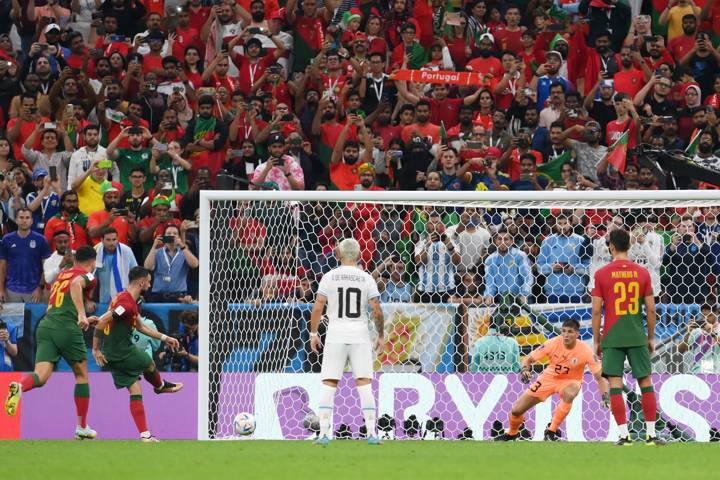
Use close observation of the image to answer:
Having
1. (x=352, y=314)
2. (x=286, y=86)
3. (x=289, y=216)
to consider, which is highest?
(x=286, y=86)

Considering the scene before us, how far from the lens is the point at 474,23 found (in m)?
22.0

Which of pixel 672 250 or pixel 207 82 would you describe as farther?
pixel 207 82

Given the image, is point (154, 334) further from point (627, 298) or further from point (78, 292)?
point (627, 298)

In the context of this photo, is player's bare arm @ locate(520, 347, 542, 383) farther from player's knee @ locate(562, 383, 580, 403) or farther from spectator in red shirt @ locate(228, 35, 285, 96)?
spectator in red shirt @ locate(228, 35, 285, 96)

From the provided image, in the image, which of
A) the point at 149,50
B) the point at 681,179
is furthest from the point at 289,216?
the point at 149,50

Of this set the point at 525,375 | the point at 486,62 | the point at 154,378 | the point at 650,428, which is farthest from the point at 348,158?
the point at 650,428

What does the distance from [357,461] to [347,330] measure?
1966mm

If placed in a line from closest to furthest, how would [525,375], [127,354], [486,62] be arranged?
[127,354] < [525,375] < [486,62]

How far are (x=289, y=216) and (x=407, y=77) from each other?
4.57 m

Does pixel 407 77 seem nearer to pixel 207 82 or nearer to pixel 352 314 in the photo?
pixel 207 82

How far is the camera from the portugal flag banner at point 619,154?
18188 millimetres

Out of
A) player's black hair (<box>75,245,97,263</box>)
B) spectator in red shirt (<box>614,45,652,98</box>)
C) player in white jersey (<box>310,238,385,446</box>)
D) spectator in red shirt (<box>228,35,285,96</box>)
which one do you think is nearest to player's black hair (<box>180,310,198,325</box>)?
player's black hair (<box>75,245,97,263</box>)

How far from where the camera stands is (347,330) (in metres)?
12.6

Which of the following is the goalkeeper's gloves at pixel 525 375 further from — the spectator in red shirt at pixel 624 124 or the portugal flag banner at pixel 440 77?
the portugal flag banner at pixel 440 77
